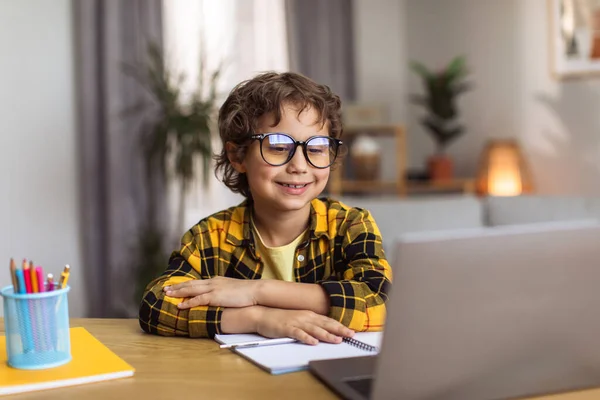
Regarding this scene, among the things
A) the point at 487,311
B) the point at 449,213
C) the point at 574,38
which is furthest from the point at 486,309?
the point at 574,38

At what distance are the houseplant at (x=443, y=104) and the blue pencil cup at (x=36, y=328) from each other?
3.55 m

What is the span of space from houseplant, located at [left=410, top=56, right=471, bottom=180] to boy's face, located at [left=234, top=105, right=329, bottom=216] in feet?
9.85

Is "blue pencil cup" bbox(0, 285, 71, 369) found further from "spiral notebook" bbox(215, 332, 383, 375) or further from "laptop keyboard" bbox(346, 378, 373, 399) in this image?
"laptop keyboard" bbox(346, 378, 373, 399)

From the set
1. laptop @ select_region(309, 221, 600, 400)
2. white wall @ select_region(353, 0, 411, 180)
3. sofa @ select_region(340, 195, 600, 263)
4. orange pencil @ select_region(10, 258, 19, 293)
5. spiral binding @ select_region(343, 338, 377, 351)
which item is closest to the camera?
laptop @ select_region(309, 221, 600, 400)

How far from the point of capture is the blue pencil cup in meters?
1.00

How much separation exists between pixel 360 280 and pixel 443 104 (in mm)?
3135

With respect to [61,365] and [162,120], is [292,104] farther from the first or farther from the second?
[162,120]

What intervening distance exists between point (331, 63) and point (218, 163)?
3.11 m

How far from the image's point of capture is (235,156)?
1.57m

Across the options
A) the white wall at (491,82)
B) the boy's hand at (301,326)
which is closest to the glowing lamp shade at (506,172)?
the white wall at (491,82)

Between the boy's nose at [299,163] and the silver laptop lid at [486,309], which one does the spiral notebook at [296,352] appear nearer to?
the silver laptop lid at [486,309]

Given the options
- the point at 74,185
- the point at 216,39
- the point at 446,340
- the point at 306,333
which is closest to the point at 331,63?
the point at 216,39

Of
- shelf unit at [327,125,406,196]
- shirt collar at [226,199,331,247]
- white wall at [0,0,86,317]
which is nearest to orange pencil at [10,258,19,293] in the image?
shirt collar at [226,199,331,247]

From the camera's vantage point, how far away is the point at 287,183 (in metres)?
1.43
